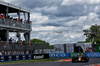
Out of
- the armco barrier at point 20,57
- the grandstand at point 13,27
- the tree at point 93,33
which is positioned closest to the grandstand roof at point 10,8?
the grandstand at point 13,27

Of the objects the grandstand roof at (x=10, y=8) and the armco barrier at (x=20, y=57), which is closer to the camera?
the armco barrier at (x=20, y=57)

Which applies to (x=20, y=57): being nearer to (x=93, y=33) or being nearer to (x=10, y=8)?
(x=10, y=8)

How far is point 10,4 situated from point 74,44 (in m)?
20.5

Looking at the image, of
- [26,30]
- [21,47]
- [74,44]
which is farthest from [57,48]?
[21,47]

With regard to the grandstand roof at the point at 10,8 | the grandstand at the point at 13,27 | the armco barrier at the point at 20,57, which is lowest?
the armco barrier at the point at 20,57

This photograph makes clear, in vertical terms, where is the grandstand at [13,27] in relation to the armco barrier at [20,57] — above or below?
above

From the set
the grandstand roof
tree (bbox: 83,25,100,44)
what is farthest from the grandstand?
tree (bbox: 83,25,100,44)

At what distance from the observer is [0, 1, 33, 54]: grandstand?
3238cm

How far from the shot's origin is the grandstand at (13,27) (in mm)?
32375

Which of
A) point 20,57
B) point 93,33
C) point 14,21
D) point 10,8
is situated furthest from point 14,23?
point 93,33

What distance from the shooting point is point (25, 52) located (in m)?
37.8

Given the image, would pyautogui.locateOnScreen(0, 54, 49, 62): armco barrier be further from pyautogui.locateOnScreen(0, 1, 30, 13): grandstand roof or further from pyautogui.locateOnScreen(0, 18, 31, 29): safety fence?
pyautogui.locateOnScreen(0, 1, 30, 13): grandstand roof

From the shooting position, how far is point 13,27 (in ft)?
120

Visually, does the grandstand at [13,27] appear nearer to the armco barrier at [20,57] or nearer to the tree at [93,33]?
the armco barrier at [20,57]
